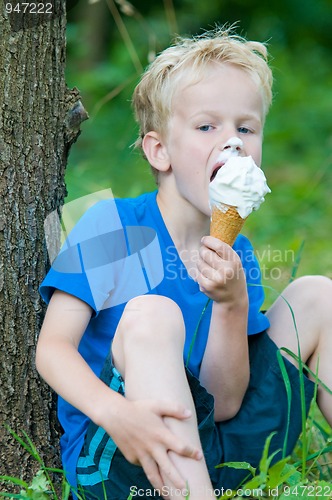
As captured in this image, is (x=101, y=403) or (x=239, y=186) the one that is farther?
(x=239, y=186)

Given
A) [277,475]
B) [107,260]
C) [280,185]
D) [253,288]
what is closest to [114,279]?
[107,260]

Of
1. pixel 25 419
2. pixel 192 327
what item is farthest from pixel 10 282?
pixel 192 327

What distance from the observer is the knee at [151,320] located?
4.64 ft

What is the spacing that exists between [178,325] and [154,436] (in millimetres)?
224

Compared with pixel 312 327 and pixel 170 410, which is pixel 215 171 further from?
pixel 170 410

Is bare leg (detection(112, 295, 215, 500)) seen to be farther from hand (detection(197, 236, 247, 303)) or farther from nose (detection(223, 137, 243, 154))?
nose (detection(223, 137, 243, 154))

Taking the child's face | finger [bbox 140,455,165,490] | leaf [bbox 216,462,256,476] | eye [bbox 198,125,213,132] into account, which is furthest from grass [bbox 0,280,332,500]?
eye [bbox 198,125,213,132]

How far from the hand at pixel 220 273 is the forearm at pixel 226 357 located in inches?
1.0

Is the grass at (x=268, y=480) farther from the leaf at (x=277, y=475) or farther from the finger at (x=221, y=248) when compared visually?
the finger at (x=221, y=248)

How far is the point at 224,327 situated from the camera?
5.32ft

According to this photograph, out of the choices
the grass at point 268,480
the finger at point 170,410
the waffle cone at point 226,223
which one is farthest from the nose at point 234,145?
the finger at point 170,410

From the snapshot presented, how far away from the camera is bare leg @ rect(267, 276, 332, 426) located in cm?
177

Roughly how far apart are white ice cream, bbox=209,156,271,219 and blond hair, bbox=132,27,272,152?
0.29 metres

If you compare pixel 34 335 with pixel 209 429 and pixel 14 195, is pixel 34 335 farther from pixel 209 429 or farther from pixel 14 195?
pixel 209 429
